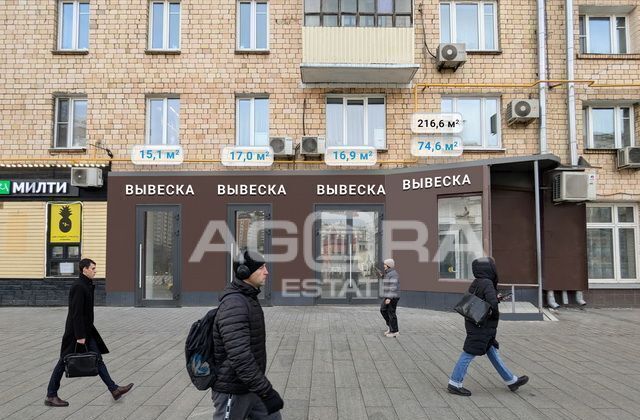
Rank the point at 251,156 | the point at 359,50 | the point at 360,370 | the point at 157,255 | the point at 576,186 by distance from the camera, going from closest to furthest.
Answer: the point at 360,370
the point at 576,186
the point at 359,50
the point at 251,156
the point at 157,255

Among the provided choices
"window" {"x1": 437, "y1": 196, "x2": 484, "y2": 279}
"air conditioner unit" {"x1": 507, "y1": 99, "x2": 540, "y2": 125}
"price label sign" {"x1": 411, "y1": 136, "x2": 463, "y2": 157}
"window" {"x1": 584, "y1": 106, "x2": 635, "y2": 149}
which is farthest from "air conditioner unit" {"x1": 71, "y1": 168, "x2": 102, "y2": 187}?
"window" {"x1": 584, "y1": 106, "x2": 635, "y2": 149}

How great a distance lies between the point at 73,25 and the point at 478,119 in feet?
40.0

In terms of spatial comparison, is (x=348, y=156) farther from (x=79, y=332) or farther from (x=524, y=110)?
(x=79, y=332)

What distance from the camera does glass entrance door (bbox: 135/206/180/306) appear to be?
12.8 metres

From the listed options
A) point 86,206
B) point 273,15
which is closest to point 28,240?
point 86,206

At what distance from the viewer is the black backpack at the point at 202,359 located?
3049 millimetres

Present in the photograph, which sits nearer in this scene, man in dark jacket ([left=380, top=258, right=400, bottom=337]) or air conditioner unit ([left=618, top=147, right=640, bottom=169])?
man in dark jacket ([left=380, top=258, right=400, bottom=337])

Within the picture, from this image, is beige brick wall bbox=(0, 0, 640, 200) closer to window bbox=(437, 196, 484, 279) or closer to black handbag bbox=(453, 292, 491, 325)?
window bbox=(437, 196, 484, 279)

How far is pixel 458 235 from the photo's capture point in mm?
12031

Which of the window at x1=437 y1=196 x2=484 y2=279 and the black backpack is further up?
the window at x1=437 y1=196 x2=484 y2=279

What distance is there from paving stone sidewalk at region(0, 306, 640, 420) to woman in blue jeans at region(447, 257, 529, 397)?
158 millimetres

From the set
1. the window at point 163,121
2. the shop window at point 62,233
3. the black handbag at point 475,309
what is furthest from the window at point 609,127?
the shop window at point 62,233

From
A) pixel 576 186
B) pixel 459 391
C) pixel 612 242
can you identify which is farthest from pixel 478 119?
pixel 459 391

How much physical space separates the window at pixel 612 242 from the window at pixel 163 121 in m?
12.1
